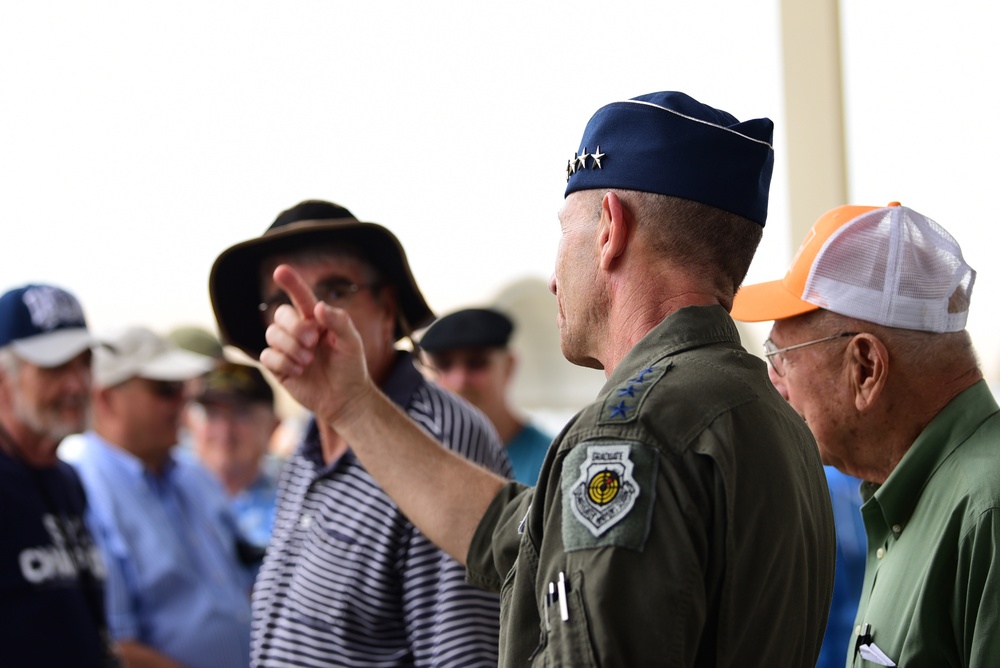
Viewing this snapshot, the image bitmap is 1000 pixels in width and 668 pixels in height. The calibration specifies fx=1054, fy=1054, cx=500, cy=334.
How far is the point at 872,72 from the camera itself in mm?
3645

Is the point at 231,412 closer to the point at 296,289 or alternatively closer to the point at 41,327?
the point at 41,327

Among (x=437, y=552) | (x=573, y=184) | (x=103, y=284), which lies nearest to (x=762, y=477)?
(x=573, y=184)

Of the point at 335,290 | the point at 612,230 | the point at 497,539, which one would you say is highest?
the point at 612,230

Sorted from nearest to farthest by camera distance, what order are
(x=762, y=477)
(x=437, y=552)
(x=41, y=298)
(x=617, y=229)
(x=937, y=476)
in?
1. (x=762, y=477)
2. (x=617, y=229)
3. (x=937, y=476)
4. (x=437, y=552)
5. (x=41, y=298)

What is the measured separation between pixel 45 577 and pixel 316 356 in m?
1.42

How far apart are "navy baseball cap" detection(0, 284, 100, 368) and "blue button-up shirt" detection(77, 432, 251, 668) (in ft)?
2.37

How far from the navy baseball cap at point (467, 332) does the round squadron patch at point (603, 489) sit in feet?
10.2

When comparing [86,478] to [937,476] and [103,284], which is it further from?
[103,284]

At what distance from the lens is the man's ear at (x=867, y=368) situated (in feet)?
6.08

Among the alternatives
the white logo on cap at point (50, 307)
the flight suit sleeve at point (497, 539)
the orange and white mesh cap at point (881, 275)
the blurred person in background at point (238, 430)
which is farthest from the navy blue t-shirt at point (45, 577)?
the blurred person in background at point (238, 430)

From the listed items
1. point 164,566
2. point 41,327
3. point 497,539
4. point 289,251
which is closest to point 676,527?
point 497,539

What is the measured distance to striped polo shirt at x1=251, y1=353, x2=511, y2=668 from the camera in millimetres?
2018

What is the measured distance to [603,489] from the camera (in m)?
1.14

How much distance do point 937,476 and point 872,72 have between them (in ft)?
7.37
